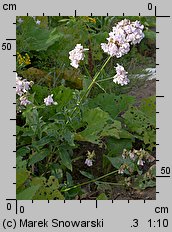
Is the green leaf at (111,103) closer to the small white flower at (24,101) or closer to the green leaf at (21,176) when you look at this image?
the small white flower at (24,101)

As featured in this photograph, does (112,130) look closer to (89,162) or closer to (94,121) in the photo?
(94,121)

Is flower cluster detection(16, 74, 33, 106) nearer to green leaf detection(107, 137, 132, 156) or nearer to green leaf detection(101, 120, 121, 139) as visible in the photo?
green leaf detection(101, 120, 121, 139)

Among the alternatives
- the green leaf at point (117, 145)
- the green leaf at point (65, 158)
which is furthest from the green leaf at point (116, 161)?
the green leaf at point (65, 158)

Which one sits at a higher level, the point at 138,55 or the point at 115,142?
the point at 138,55

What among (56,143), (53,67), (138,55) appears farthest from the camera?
(138,55)
